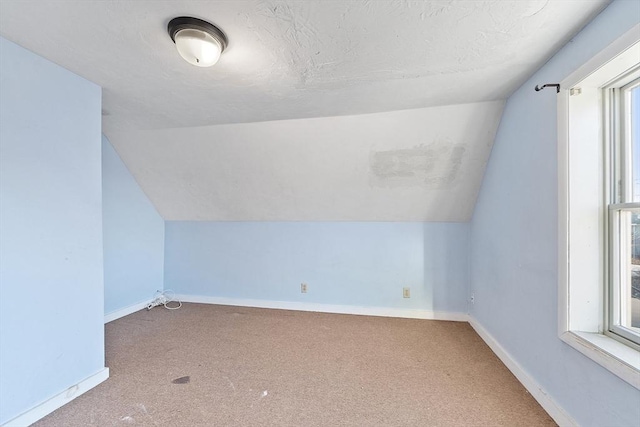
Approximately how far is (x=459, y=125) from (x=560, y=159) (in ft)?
3.19

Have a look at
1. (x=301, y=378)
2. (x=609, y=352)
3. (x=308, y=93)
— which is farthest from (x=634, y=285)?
(x=308, y=93)

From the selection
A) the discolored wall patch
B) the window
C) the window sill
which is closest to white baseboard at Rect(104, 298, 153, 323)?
the discolored wall patch

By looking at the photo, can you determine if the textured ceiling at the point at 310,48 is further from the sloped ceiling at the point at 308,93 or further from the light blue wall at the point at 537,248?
the light blue wall at the point at 537,248

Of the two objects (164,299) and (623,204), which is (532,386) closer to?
(623,204)

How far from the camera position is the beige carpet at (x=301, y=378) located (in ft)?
5.07

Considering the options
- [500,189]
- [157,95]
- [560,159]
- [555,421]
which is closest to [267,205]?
[157,95]

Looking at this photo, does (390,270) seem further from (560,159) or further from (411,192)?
(560,159)

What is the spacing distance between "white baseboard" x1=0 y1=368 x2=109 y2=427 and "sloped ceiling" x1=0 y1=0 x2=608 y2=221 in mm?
2008

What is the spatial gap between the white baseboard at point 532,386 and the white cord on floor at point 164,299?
11.6 feet

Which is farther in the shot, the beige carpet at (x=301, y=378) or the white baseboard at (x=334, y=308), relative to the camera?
the white baseboard at (x=334, y=308)

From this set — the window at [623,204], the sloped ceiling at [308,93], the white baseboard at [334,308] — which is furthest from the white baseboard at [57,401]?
the window at [623,204]

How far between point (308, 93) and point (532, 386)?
2.51 meters

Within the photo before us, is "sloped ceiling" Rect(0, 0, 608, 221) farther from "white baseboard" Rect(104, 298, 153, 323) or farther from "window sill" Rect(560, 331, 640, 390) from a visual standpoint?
"window sill" Rect(560, 331, 640, 390)

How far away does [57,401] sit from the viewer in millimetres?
1616
